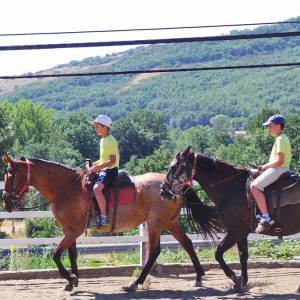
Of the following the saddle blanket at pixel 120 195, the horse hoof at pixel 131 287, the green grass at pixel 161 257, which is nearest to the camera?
the horse hoof at pixel 131 287

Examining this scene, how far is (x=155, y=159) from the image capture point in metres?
92.5

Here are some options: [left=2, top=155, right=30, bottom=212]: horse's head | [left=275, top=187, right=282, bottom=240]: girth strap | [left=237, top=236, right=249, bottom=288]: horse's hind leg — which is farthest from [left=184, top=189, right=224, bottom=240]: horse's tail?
[left=2, top=155, right=30, bottom=212]: horse's head

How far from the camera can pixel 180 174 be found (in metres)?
12.1

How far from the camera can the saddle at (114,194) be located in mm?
12812

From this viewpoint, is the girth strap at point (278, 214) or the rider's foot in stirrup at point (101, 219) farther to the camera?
the rider's foot in stirrup at point (101, 219)

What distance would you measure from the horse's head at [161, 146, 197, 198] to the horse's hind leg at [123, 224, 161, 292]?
111 cm

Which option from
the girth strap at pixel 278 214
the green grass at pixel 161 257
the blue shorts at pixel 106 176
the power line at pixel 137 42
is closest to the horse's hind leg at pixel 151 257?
the blue shorts at pixel 106 176

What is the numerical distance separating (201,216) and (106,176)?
1.89 metres

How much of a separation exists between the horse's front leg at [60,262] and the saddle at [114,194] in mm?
475

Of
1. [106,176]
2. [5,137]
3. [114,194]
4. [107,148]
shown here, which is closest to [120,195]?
[114,194]

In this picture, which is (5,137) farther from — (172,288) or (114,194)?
(172,288)

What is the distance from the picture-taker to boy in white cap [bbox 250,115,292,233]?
11.7m

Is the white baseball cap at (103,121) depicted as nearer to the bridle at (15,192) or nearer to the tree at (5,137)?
the bridle at (15,192)

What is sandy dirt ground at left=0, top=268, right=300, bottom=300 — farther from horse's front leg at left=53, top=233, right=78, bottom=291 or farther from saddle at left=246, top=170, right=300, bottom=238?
saddle at left=246, top=170, right=300, bottom=238
